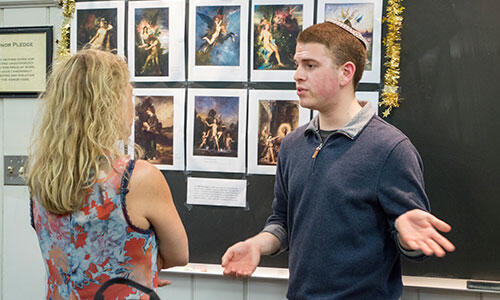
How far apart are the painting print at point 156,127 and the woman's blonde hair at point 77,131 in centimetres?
93

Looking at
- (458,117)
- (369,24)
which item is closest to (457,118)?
(458,117)

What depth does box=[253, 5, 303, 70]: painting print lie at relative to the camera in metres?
1.94

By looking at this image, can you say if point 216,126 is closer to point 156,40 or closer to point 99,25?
point 156,40

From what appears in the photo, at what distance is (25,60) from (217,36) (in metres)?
0.99

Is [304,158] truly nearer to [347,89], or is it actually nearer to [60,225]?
[347,89]

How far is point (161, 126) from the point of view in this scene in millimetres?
2072

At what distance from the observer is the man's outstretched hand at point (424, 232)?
3.42 feet

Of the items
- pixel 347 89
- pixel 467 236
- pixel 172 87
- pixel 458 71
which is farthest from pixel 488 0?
pixel 172 87

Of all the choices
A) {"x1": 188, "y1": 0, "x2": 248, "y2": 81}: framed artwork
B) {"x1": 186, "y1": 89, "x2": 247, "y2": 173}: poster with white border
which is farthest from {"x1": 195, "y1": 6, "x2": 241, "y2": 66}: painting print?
{"x1": 186, "y1": 89, "x2": 247, "y2": 173}: poster with white border

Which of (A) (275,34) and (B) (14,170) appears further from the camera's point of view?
(B) (14,170)

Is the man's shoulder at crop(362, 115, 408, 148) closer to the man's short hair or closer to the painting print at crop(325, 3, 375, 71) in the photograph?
the man's short hair

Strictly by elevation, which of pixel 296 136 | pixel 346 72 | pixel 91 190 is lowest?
pixel 91 190

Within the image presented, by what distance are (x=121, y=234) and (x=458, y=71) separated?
1.48 meters

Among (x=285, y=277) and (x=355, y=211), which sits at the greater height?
(x=355, y=211)
